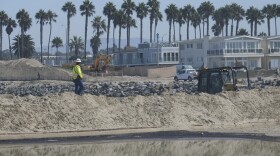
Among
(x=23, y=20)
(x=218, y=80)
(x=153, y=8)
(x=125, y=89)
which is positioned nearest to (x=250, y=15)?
(x=153, y=8)

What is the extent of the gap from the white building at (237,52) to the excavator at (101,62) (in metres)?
23.8

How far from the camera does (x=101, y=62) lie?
254 feet

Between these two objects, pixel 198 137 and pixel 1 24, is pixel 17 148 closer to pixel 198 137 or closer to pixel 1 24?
pixel 198 137

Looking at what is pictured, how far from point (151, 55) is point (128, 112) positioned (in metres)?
80.6

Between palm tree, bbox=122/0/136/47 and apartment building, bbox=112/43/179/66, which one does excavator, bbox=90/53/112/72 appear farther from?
palm tree, bbox=122/0/136/47

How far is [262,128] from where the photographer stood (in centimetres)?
2333

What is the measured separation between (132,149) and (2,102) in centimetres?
756

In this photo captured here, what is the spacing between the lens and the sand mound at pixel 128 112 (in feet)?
72.9

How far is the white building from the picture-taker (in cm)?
9712

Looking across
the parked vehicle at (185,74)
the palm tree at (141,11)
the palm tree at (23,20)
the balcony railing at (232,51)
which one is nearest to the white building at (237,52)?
the balcony railing at (232,51)

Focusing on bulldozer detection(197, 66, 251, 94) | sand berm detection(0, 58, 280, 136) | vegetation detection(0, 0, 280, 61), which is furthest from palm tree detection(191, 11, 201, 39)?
sand berm detection(0, 58, 280, 136)

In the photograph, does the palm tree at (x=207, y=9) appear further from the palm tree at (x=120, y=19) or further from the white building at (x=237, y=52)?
the white building at (x=237, y=52)

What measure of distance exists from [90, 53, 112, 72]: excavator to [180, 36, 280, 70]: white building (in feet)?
78.0

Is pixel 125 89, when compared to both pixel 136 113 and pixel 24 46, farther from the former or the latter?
pixel 24 46
